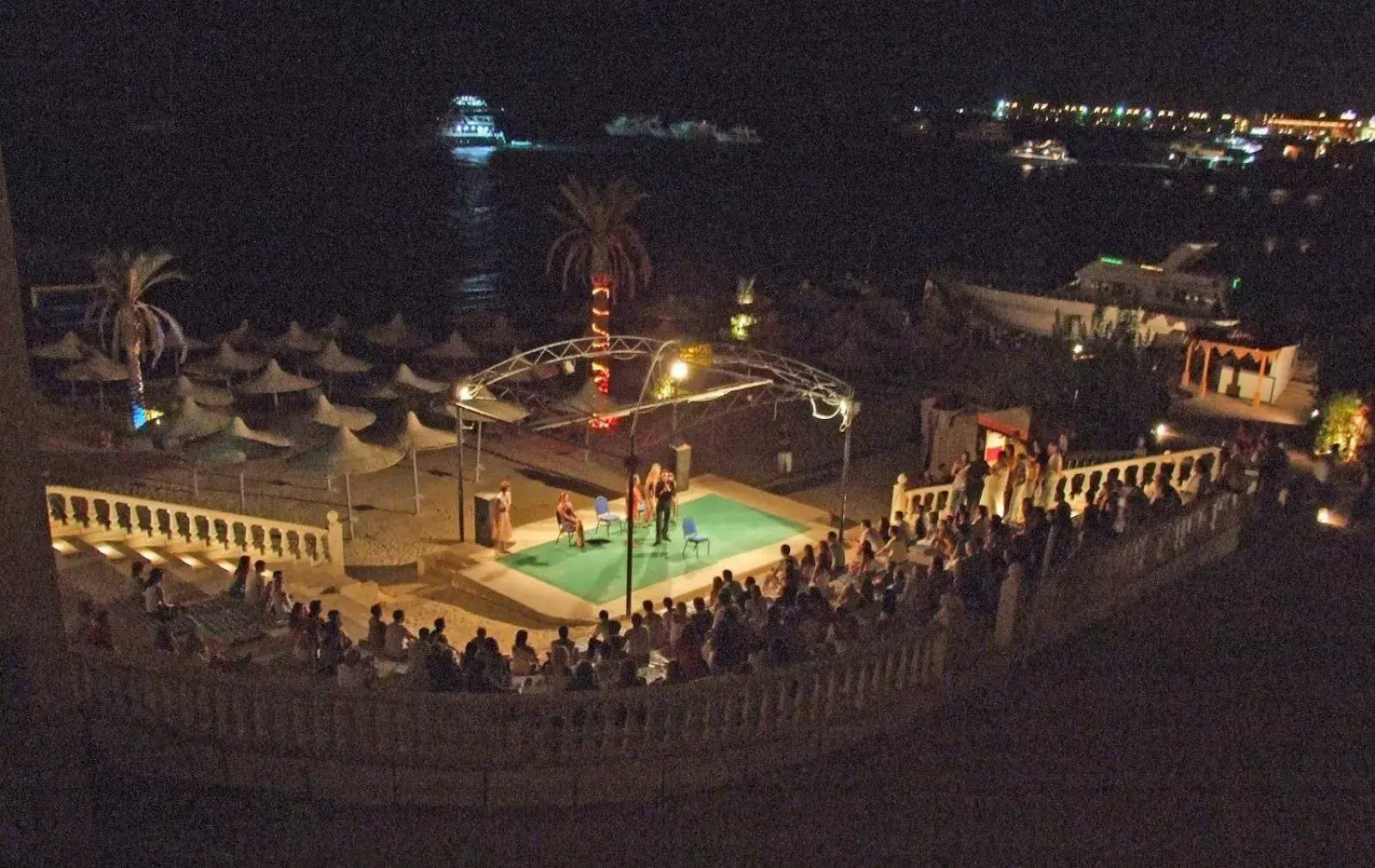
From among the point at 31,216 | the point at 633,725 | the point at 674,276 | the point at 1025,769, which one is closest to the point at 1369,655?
the point at 1025,769

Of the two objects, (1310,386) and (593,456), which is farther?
(1310,386)

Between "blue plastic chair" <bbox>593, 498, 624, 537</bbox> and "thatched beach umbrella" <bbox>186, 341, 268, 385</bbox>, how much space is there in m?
12.8

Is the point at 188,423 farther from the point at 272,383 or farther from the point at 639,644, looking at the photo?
the point at 639,644

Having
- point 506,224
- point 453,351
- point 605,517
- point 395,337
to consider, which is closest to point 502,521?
point 605,517

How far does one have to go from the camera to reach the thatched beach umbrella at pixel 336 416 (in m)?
20.7

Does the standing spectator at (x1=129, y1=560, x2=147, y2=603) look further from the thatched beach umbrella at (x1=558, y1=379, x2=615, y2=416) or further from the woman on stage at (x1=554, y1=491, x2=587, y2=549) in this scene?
the thatched beach umbrella at (x1=558, y1=379, x2=615, y2=416)

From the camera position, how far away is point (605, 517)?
18719mm

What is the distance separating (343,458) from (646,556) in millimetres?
5002

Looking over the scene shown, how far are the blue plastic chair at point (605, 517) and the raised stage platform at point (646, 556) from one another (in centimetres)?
10

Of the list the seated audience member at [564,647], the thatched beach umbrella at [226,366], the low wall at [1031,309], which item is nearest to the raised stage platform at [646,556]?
the seated audience member at [564,647]

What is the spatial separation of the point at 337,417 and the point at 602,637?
1089 centimetres

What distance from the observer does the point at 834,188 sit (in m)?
194

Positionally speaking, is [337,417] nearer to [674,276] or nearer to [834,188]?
[674,276]

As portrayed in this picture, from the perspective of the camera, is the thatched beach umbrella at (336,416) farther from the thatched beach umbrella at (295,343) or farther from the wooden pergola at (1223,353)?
the wooden pergola at (1223,353)
